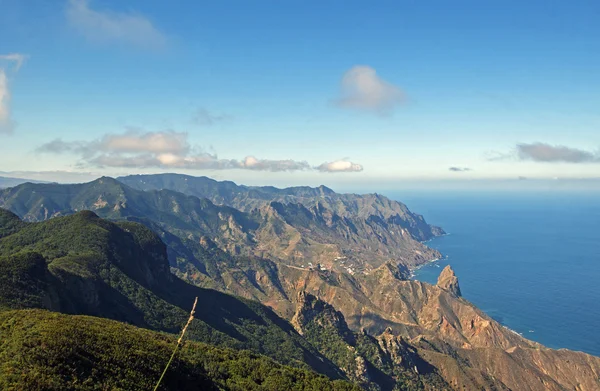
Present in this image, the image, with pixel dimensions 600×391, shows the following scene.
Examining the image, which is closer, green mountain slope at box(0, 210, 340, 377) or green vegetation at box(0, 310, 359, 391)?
green vegetation at box(0, 310, 359, 391)

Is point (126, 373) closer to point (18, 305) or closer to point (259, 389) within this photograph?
point (259, 389)

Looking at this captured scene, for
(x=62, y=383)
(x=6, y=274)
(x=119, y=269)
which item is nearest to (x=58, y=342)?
(x=62, y=383)

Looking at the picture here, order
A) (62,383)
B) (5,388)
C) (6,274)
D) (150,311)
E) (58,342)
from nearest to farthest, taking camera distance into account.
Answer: (5,388) < (62,383) < (58,342) < (6,274) < (150,311)

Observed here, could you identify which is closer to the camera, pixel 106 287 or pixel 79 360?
pixel 79 360

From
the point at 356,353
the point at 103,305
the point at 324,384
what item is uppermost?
the point at 103,305

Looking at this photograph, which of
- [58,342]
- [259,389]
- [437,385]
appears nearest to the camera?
[58,342]

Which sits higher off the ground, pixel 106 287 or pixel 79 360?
pixel 79 360

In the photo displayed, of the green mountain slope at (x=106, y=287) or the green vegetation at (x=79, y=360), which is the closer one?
the green vegetation at (x=79, y=360)

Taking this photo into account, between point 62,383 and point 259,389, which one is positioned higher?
point 62,383
